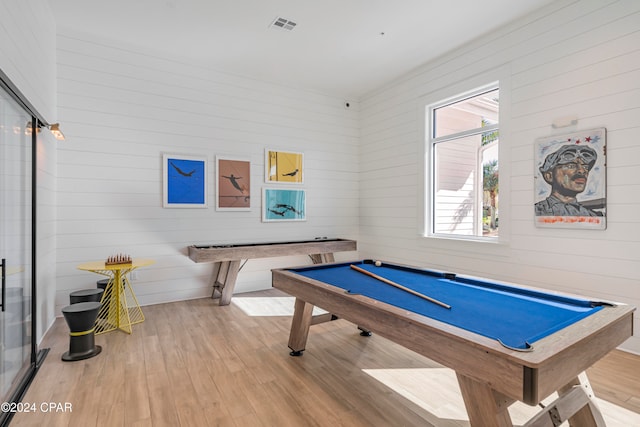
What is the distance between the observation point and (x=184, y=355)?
113 inches

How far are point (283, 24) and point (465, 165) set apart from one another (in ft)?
9.48

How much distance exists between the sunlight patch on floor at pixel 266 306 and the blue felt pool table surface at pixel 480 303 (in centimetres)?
132

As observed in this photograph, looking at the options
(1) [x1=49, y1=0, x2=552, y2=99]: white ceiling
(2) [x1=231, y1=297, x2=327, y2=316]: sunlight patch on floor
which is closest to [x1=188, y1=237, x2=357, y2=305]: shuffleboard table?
(2) [x1=231, y1=297, x2=327, y2=316]: sunlight patch on floor

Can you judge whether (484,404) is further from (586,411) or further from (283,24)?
(283,24)

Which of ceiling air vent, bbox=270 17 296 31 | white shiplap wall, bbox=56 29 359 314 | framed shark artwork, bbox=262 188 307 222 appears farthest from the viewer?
framed shark artwork, bbox=262 188 307 222

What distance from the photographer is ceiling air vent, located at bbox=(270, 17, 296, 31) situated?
3.72m

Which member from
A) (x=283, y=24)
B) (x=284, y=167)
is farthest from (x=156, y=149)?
(x=283, y=24)

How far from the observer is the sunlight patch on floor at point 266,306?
4008 mm

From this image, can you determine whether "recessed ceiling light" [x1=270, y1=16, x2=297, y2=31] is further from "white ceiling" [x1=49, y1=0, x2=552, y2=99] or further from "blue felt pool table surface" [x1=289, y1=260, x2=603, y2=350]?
"blue felt pool table surface" [x1=289, y1=260, x2=603, y2=350]

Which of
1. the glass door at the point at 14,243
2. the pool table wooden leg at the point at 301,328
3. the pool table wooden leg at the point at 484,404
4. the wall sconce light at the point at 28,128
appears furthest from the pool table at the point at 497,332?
the wall sconce light at the point at 28,128

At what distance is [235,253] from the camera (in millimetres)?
4246

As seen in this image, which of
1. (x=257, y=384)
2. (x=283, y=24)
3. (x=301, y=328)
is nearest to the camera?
(x=257, y=384)

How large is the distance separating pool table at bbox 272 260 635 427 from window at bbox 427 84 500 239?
6.70 ft

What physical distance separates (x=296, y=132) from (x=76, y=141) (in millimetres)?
2954
